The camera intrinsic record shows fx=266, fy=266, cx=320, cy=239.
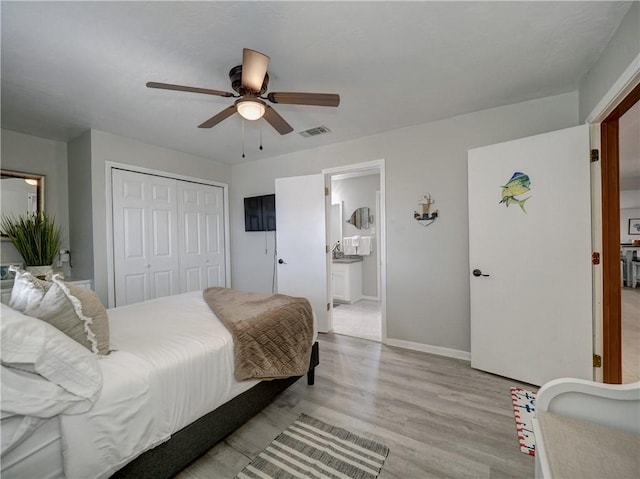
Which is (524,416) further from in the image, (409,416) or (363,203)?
(363,203)

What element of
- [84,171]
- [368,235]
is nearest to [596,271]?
[368,235]

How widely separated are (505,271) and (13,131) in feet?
17.0

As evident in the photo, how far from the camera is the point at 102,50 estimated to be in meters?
1.73

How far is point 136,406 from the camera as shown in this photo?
1120 mm

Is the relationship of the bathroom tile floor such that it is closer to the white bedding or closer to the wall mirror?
the white bedding

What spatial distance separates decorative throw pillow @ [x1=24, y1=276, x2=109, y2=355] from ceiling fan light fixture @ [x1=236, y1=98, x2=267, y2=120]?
4.58ft

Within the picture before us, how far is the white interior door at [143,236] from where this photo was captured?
123 inches

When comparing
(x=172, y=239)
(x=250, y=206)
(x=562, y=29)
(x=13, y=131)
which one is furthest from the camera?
(x=250, y=206)

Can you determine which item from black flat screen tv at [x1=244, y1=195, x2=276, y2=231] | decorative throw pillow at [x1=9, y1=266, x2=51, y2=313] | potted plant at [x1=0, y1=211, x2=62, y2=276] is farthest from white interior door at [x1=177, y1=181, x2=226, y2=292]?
decorative throw pillow at [x1=9, y1=266, x2=51, y2=313]

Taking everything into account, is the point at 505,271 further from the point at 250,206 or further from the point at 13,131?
the point at 13,131

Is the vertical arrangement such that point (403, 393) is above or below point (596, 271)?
below

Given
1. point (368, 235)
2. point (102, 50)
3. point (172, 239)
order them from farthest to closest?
point (368, 235)
point (172, 239)
point (102, 50)

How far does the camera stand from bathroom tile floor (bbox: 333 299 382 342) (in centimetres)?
353

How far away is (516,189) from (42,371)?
10.3 feet
